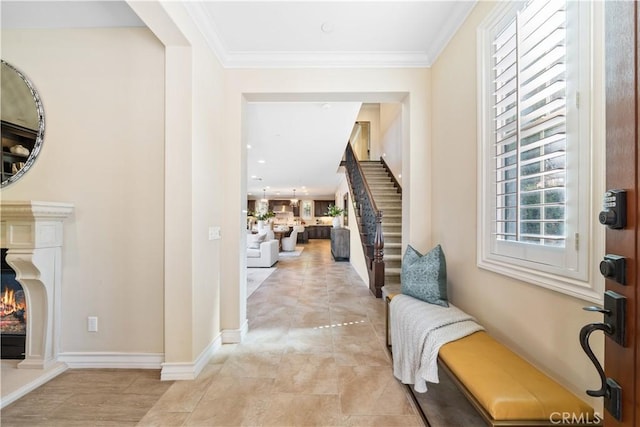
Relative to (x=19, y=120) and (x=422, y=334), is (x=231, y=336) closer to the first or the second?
(x=422, y=334)

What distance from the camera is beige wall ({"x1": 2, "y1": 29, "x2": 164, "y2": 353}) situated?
2320 millimetres

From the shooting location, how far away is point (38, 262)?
2135mm

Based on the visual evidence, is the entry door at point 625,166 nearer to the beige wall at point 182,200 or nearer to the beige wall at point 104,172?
the beige wall at point 182,200

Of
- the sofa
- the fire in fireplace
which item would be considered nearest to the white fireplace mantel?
the fire in fireplace

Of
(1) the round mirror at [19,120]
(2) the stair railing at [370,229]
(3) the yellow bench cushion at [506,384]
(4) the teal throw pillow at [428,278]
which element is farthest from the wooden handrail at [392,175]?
(1) the round mirror at [19,120]

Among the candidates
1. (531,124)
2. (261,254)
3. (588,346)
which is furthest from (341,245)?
(588,346)

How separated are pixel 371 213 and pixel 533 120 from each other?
3.53 meters

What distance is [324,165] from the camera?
7.46 m

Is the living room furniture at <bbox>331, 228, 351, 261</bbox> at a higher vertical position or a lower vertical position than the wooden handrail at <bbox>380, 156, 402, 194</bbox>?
lower

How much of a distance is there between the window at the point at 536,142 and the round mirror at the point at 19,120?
11.7 ft

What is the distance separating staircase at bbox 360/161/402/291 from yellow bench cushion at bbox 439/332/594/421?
2828mm

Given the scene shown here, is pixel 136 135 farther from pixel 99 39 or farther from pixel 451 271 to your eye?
pixel 451 271

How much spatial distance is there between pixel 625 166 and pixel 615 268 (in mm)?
298

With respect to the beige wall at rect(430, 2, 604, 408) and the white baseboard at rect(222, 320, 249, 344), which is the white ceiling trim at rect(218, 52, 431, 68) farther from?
the white baseboard at rect(222, 320, 249, 344)
